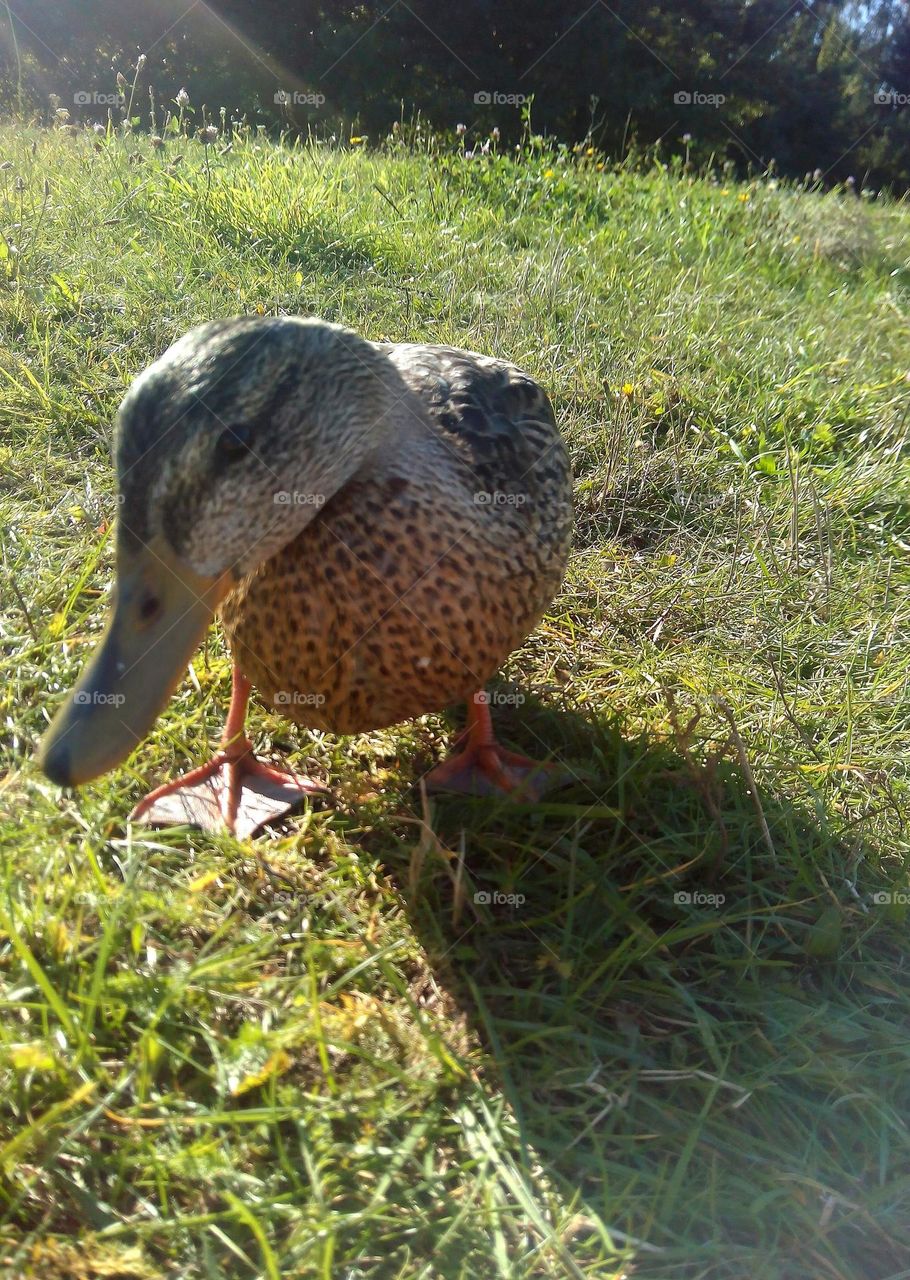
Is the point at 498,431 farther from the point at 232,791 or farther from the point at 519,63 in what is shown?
the point at 519,63

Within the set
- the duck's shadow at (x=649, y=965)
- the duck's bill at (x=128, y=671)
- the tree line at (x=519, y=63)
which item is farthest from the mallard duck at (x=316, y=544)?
the tree line at (x=519, y=63)

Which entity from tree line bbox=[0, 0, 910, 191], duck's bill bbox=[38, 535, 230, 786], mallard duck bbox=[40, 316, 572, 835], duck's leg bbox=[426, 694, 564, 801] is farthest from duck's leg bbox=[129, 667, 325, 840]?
tree line bbox=[0, 0, 910, 191]

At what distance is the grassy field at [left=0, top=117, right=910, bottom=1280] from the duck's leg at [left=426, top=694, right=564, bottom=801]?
2.2 inches

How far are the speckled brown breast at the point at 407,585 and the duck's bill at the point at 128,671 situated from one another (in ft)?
1.01

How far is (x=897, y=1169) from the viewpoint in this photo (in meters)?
1.45

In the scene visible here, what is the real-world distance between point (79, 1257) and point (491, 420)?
1.59 metres

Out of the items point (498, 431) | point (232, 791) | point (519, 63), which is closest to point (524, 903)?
point (232, 791)

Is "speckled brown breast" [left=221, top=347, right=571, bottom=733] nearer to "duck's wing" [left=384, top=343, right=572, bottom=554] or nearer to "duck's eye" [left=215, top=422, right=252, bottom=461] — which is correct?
"duck's wing" [left=384, top=343, right=572, bottom=554]

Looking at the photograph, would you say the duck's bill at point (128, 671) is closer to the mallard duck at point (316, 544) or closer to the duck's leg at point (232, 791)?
the mallard duck at point (316, 544)

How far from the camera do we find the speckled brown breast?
68.3 inches

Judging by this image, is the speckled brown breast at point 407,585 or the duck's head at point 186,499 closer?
the duck's head at point 186,499

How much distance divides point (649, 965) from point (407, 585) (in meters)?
0.82

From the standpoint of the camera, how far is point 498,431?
198 cm

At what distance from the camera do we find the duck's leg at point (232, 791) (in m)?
1.87
